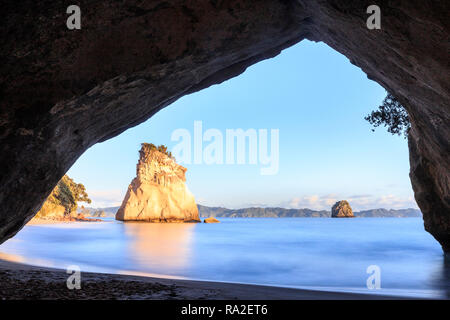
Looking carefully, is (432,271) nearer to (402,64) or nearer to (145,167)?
(402,64)

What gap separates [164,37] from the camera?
6367 millimetres

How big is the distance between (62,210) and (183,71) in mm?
85770

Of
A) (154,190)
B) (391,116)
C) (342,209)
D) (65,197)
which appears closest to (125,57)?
(391,116)

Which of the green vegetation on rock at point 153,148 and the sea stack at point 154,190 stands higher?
the green vegetation on rock at point 153,148

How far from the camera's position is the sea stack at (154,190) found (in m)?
71.8

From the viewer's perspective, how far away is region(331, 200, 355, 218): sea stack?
572 feet

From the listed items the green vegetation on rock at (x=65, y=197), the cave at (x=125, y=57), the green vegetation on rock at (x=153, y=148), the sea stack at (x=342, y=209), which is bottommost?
A: the sea stack at (x=342, y=209)

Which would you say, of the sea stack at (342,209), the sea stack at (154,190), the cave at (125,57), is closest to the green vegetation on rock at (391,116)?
the cave at (125,57)

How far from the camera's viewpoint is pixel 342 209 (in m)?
173

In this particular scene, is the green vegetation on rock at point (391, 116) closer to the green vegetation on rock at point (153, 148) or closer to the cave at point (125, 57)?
the cave at point (125, 57)

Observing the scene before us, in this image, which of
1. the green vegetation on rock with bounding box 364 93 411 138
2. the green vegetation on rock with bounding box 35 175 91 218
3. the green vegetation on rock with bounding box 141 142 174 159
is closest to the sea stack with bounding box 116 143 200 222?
the green vegetation on rock with bounding box 141 142 174 159

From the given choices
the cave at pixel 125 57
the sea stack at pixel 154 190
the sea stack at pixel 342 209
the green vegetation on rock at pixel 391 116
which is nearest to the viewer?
the cave at pixel 125 57

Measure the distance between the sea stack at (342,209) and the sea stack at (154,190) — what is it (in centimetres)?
12524
